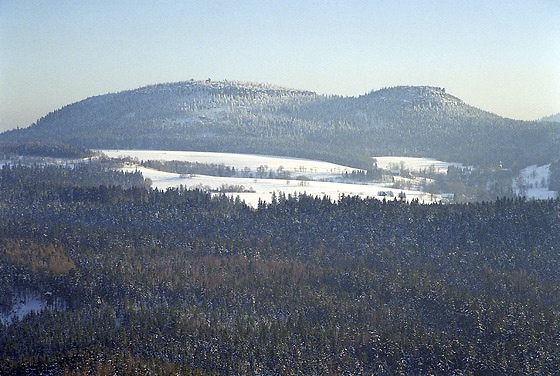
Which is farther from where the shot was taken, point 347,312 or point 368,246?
point 368,246

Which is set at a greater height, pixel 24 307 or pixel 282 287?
pixel 282 287

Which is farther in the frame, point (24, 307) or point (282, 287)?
point (24, 307)

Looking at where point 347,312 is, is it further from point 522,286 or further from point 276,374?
point 522,286

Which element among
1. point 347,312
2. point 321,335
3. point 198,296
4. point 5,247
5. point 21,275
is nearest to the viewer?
point 321,335

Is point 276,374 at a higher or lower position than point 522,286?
lower

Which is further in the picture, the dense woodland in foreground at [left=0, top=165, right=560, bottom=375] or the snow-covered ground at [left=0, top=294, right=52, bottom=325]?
the snow-covered ground at [left=0, top=294, right=52, bottom=325]

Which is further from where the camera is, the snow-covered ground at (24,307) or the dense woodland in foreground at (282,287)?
the snow-covered ground at (24,307)

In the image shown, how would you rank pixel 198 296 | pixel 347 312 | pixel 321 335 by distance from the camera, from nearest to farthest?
pixel 321 335 → pixel 347 312 → pixel 198 296

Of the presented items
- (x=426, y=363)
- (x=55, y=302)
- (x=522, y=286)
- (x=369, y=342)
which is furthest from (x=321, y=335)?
(x=55, y=302)
